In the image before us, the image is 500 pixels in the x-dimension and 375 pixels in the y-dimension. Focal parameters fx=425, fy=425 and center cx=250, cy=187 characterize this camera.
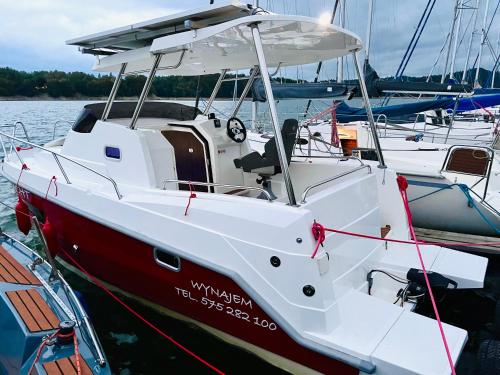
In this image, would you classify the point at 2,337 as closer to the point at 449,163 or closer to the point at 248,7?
A: the point at 248,7

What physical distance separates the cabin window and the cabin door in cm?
121

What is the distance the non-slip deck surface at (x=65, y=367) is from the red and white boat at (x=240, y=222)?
99 cm

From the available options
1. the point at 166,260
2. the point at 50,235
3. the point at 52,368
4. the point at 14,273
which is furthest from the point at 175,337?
the point at 50,235

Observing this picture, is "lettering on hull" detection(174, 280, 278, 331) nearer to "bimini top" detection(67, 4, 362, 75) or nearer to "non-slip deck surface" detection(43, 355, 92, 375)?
"non-slip deck surface" detection(43, 355, 92, 375)

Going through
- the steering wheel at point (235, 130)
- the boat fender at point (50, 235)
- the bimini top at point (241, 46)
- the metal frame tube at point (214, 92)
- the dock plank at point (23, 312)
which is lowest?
the dock plank at point (23, 312)

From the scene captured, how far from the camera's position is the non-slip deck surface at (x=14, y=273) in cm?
387

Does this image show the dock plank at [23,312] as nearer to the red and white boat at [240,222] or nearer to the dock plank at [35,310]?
the dock plank at [35,310]

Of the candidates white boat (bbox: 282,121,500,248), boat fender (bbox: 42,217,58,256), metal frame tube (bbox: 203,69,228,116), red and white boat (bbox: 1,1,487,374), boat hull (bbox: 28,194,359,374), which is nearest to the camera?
red and white boat (bbox: 1,1,487,374)

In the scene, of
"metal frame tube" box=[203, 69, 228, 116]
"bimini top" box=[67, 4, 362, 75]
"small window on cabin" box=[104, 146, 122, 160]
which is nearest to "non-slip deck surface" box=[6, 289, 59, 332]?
"small window on cabin" box=[104, 146, 122, 160]

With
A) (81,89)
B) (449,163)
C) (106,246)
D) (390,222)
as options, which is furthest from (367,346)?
(81,89)

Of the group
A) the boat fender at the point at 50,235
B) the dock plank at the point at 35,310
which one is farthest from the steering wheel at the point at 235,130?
the dock plank at the point at 35,310

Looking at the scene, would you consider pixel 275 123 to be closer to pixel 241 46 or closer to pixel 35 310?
pixel 241 46

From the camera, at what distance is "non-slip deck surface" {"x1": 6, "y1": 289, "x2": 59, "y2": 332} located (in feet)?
10.5

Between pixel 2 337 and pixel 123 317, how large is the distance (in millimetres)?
1448
